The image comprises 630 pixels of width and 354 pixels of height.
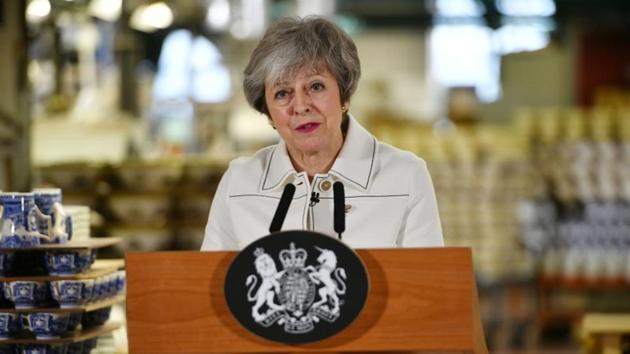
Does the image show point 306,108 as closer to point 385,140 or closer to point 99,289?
point 99,289

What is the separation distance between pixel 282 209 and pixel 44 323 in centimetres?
87

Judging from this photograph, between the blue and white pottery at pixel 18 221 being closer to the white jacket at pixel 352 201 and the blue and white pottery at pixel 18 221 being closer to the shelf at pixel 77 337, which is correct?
the shelf at pixel 77 337

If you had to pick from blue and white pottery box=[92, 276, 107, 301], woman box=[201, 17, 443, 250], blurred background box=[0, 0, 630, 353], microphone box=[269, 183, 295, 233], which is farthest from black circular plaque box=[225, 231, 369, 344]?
blurred background box=[0, 0, 630, 353]

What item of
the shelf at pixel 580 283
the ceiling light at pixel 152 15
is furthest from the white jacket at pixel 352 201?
the shelf at pixel 580 283

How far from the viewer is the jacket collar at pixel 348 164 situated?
3336mm

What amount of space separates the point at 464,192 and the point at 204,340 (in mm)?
8325

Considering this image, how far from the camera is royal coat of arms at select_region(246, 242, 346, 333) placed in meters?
2.65

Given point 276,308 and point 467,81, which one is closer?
point 276,308

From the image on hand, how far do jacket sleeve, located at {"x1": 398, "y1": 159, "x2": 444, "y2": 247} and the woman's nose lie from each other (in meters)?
0.35

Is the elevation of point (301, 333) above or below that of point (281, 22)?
below

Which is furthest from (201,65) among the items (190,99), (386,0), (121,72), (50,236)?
(50,236)

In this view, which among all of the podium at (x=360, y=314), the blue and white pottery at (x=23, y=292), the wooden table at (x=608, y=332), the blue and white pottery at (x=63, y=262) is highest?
the podium at (x=360, y=314)

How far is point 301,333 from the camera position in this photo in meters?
2.64

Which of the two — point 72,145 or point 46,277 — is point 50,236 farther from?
point 72,145
